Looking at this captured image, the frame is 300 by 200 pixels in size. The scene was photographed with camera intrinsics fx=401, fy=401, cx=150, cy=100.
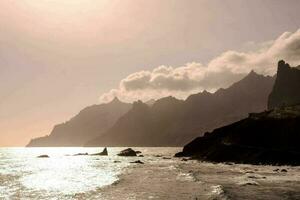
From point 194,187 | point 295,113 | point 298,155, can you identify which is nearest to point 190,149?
point 295,113

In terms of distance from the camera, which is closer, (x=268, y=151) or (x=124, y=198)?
(x=124, y=198)

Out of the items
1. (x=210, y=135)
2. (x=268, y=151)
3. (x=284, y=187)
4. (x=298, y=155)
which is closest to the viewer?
(x=284, y=187)

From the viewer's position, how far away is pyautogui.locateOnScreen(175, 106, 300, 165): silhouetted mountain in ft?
307

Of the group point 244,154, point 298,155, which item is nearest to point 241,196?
point 298,155

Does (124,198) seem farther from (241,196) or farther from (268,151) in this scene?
(268,151)

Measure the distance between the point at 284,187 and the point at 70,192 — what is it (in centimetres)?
2494

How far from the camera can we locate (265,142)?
102750 mm

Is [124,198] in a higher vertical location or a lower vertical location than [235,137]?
lower

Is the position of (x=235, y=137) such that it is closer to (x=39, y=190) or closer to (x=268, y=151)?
(x=268, y=151)

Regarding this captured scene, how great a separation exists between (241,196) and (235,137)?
236 feet

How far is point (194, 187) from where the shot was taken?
157 feet

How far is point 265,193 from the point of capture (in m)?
41.4

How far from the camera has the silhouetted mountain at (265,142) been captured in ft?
307

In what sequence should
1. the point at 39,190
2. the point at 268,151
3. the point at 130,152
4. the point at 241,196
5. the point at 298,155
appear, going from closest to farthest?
the point at 241,196 < the point at 39,190 < the point at 298,155 < the point at 268,151 < the point at 130,152
